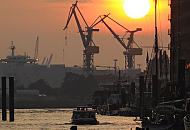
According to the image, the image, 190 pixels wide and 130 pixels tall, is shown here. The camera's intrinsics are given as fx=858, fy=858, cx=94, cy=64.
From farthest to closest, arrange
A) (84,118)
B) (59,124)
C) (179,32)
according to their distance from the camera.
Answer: (179,32)
(59,124)
(84,118)

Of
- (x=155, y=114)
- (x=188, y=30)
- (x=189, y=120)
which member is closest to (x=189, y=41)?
(x=188, y=30)

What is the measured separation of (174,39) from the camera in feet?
480

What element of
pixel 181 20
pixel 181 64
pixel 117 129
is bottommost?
pixel 117 129

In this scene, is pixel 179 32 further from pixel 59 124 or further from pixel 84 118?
pixel 84 118

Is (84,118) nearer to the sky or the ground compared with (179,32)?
nearer to the ground

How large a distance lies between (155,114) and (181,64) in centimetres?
1459

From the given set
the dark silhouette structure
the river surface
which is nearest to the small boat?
the river surface

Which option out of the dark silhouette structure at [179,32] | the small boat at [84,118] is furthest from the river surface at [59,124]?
the dark silhouette structure at [179,32]

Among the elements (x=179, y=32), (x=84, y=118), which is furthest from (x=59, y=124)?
(x=179, y=32)

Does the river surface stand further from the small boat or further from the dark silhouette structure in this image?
the dark silhouette structure

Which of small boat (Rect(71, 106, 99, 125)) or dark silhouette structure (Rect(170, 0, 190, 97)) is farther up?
dark silhouette structure (Rect(170, 0, 190, 97))

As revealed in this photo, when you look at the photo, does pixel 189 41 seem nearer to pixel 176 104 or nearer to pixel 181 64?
pixel 181 64

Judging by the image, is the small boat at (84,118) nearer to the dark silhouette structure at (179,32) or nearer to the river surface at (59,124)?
the river surface at (59,124)

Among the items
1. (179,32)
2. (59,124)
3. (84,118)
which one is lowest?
→ (59,124)
